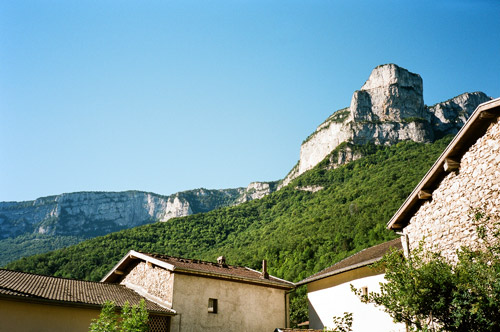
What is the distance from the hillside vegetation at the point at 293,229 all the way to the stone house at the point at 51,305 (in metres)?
25.4

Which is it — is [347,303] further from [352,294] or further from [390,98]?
[390,98]

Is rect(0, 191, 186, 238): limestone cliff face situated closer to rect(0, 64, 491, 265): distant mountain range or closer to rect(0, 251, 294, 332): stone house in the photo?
rect(0, 64, 491, 265): distant mountain range

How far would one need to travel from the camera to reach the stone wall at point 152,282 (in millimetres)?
19141

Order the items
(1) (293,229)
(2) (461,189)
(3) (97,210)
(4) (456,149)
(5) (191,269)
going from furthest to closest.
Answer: (3) (97,210), (1) (293,229), (5) (191,269), (4) (456,149), (2) (461,189)

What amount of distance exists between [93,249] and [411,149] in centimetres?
6266

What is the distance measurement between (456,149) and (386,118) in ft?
327

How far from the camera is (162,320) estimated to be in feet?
59.5

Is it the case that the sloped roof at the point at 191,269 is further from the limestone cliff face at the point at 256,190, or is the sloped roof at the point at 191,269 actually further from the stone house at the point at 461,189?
the limestone cliff face at the point at 256,190

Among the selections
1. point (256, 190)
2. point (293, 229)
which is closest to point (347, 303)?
point (293, 229)

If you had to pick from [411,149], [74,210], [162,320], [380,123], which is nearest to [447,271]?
[162,320]

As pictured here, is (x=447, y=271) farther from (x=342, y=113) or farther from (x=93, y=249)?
(x=342, y=113)

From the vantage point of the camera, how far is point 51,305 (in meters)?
15.7

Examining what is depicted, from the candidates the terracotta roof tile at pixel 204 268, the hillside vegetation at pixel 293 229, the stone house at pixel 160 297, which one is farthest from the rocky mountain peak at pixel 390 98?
the stone house at pixel 160 297

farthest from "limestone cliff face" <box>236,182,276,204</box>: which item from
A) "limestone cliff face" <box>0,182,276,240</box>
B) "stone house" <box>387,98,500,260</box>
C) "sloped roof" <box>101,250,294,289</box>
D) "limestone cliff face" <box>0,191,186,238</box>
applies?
"stone house" <box>387,98,500,260</box>
